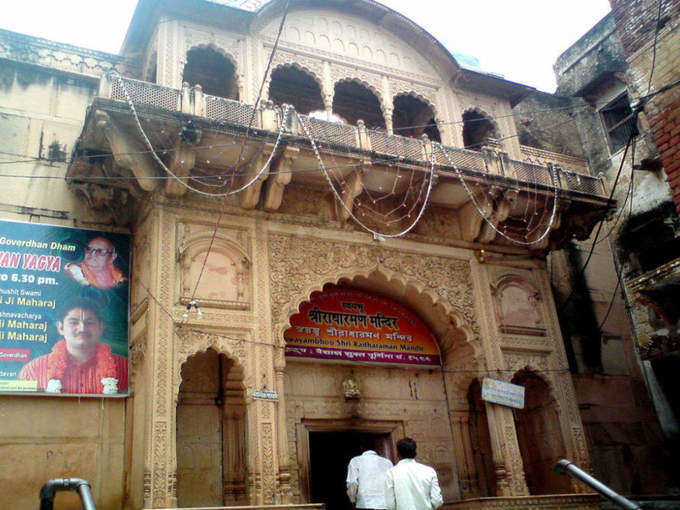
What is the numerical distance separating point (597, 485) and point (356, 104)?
815 centimetres

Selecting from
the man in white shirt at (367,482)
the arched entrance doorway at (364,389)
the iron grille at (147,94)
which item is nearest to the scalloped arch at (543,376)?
the arched entrance doorway at (364,389)

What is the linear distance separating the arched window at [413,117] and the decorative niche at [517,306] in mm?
2911

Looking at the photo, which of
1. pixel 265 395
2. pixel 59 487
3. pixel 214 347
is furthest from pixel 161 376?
pixel 59 487

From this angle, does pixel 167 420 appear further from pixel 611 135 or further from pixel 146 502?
pixel 611 135

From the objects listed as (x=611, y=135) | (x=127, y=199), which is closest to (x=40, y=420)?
(x=127, y=199)

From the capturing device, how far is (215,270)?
8734 millimetres

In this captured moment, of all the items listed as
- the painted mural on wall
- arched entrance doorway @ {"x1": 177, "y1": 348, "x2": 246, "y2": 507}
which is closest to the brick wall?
arched entrance doorway @ {"x1": 177, "y1": 348, "x2": 246, "y2": 507}

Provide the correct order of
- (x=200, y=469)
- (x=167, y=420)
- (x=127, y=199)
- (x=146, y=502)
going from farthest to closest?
(x=127, y=199)
(x=200, y=469)
(x=167, y=420)
(x=146, y=502)

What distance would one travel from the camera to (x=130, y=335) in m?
8.96

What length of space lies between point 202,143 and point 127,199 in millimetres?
1495

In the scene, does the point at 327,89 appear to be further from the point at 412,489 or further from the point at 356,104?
the point at 412,489

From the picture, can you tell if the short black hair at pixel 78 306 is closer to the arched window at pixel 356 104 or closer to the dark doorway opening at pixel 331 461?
the dark doorway opening at pixel 331 461

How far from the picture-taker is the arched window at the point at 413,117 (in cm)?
1196

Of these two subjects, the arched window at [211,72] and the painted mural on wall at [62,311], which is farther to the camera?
the arched window at [211,72]
